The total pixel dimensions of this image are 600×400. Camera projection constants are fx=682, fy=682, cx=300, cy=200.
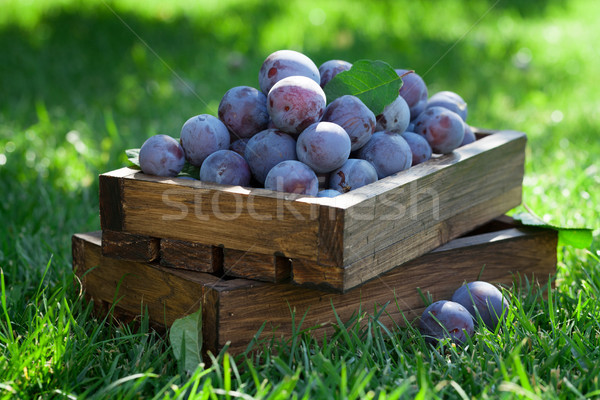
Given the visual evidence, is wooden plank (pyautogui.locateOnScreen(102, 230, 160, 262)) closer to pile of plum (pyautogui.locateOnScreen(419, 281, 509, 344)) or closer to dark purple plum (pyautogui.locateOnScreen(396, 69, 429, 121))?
pile of plum (pyautogui.locateOnScreen(419, 281, 509, 344))

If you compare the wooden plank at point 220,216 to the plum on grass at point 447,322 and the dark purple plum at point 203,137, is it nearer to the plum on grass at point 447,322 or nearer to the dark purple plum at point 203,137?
the dark purple plum at point 203,137

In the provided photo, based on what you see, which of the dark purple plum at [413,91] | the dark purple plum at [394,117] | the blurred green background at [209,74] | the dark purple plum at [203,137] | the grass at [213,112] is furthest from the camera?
the blurred green background at [209,74]

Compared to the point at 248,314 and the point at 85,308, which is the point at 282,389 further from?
the point at 85,308

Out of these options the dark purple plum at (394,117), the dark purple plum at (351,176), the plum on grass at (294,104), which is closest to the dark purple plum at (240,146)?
the plum on grass at (294,104)

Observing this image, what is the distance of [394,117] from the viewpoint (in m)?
1.62

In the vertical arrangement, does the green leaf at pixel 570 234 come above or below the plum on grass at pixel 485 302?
above

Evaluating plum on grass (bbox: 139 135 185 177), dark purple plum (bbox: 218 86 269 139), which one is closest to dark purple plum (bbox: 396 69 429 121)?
dark purple plum (bbox: 218 86 269 139)

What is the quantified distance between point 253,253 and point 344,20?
4054 mm

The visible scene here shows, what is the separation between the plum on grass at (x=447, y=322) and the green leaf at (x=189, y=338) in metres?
0.49

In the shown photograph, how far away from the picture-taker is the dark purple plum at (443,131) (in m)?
1.68

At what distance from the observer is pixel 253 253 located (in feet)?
4.48

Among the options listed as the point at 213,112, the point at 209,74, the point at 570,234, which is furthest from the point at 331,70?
the point at 209,74

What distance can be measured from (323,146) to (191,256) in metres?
0.36

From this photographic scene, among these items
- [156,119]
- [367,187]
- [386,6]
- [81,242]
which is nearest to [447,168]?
[367,187]
